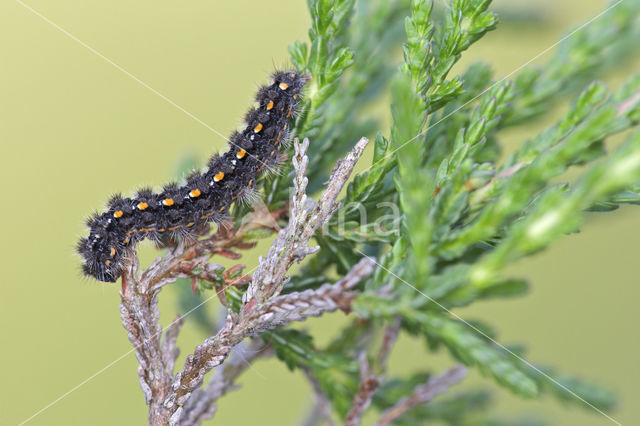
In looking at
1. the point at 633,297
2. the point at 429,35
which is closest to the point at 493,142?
the point at 429,35

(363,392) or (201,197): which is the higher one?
(201,197)

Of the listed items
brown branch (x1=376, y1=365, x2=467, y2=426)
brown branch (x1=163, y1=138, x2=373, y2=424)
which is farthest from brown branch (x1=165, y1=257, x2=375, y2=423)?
brown branch (x1=376, y1=365, x2=467, y2=426)

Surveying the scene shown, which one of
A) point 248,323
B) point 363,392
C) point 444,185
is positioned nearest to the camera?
point 248,323

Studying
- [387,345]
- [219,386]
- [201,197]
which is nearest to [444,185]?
[387,345]

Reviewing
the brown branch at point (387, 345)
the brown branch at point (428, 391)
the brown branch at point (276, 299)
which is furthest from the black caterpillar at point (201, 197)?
the brown branch at point (428, 391)

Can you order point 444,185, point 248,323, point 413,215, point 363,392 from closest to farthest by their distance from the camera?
point 413,215
point 248,323
point 444,185
point 363,392

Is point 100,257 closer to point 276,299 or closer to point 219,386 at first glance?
point 219,386

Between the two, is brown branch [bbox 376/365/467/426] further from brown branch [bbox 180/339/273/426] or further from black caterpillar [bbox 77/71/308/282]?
black caterpillar [bbox 77/71/308/282]
